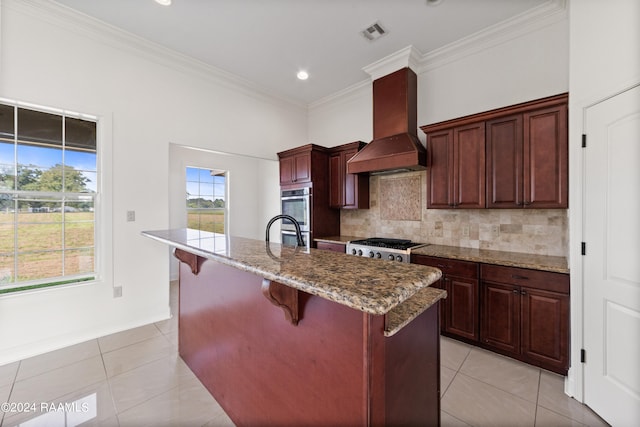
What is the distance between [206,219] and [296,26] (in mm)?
4130

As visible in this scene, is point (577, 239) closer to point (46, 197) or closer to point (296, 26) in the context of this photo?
point (296, 26)

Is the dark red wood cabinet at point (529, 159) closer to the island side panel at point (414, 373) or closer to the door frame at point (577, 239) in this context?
the door frame at point (577, 239)

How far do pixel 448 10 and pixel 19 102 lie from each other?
411 centimetres

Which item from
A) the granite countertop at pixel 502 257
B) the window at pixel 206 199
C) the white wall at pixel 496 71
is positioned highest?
the white wall at pixel 496 71

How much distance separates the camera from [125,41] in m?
2.91

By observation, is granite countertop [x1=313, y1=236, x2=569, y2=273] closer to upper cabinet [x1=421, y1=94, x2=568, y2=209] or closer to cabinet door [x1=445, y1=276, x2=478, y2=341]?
cabinet door [x1=445, y1=276, x2=478, y2=341]

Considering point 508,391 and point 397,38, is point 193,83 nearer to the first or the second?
point 397,38

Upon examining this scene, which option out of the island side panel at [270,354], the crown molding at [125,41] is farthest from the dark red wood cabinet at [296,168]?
the island side panel at [270,354]

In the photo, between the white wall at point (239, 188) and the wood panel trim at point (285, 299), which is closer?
the wood panel trim at point (285, 299)

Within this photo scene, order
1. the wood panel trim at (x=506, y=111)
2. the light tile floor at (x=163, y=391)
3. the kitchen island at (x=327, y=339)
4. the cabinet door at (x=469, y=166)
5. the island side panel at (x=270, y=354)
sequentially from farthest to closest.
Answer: the cabinet door at (x=469, y=166)
the wood panel trim at (x=506, y=111)
the light tile floor at (x=163, y=391)
the island side panel at (x=270, y=354)
the kitchen island at (x=327, y=339)

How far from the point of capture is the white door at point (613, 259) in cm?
153

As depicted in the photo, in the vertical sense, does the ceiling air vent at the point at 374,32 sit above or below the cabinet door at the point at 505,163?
above

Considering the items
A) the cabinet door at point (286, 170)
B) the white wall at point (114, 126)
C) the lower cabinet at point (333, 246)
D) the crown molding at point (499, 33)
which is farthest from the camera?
the cabinet door at point (286, 170)

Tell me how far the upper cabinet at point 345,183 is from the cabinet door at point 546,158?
6.51ft
